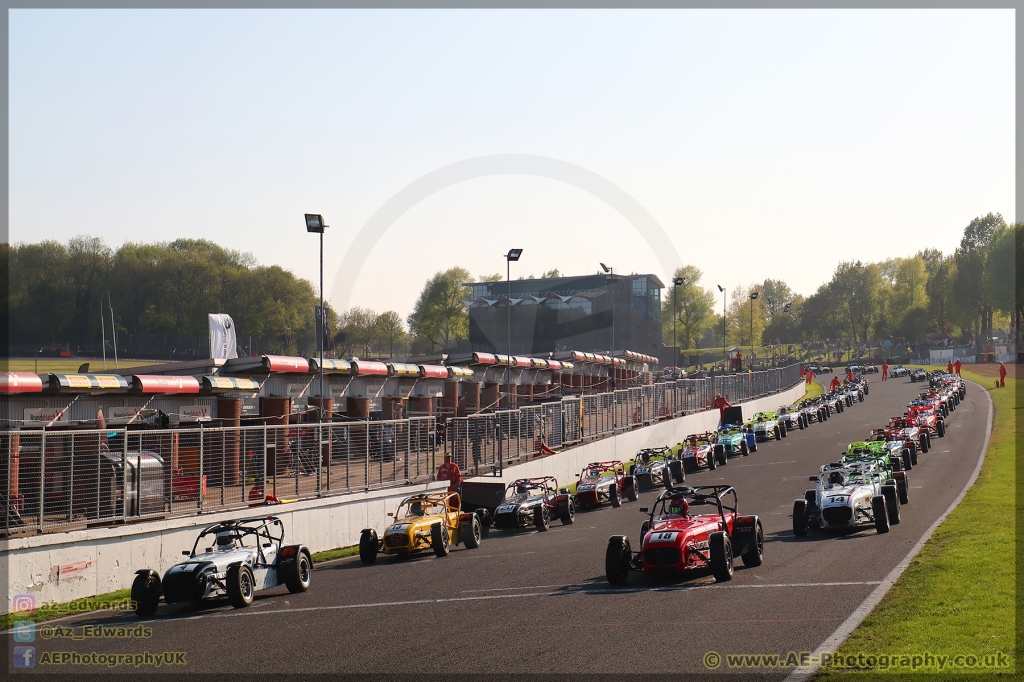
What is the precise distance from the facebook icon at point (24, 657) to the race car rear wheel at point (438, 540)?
947 cm

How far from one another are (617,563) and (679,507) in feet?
7.61

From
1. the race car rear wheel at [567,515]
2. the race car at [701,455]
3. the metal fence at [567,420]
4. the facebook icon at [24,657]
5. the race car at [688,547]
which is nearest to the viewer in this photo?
the facebook icon at [24,657]

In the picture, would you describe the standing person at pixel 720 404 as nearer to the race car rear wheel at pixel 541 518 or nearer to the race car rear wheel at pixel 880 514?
the race car rear wheel at pixel 541 518

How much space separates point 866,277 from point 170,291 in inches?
4326

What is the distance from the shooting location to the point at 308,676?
1062 centimetres

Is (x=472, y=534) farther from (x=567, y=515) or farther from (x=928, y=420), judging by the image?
(x=928, y=420)

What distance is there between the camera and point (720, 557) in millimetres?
15453

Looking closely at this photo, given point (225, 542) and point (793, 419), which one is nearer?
point (225, 542)

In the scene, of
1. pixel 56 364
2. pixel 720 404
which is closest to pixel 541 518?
pixel 720 404

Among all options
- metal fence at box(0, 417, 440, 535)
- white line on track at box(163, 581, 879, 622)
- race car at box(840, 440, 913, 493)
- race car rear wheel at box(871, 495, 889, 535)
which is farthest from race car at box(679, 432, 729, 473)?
white line on track at box(163, 581, 879, 622)

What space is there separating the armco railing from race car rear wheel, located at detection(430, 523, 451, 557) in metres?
4.15

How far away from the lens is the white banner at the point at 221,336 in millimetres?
39781

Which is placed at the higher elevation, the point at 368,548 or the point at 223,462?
the point at 223,462

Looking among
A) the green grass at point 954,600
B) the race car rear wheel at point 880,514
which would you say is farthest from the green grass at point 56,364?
the green grass at point 954,600
